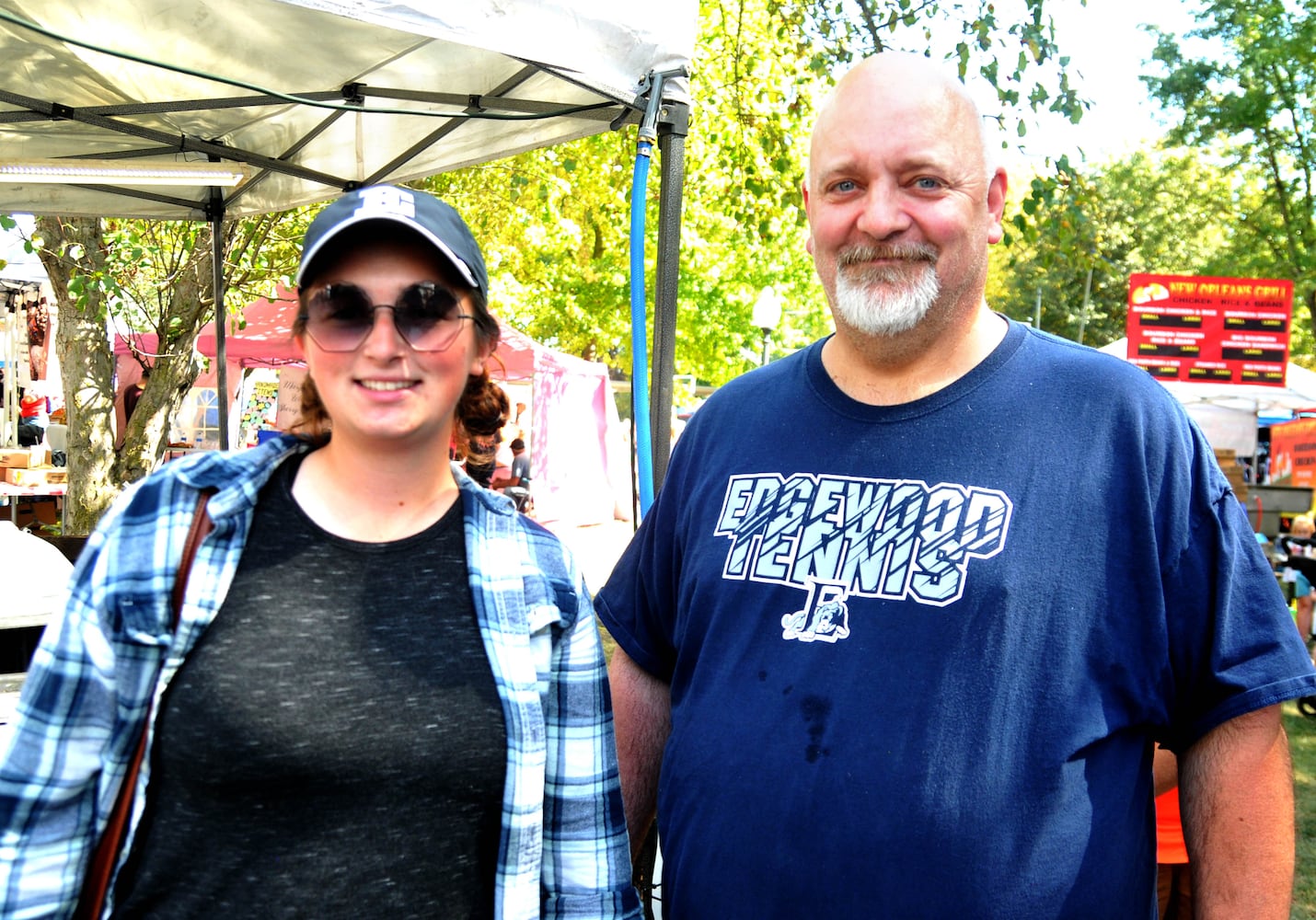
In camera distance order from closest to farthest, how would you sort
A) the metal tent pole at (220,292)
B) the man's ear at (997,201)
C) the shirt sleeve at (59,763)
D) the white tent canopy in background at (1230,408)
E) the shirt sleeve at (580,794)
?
the shirt sleeve at (59,763), the shirt sleeve at (580,794), the man's ear at (997,201), the metal tent pole at (220,292), the white tent canopy in background at (1230,408)

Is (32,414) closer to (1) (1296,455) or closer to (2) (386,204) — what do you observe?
(2) (386,204)

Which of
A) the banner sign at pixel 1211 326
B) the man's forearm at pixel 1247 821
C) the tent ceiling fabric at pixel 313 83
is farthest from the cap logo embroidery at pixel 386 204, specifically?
the banner sign at pixel 1211 326

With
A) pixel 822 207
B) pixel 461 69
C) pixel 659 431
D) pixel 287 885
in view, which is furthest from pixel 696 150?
pixel 287 885

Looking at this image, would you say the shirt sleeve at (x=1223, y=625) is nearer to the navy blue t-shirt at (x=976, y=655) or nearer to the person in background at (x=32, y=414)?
the navy blue t-shirt at (x=976, y=655)

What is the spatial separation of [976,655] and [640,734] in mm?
750

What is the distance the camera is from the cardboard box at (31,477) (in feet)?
30.8

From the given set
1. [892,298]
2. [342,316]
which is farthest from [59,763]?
[892,298]

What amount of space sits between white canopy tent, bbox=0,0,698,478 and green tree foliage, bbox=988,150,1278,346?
1.28 meters

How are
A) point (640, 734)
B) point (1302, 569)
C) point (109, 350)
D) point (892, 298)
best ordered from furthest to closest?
point (1302, 569) → point (109, 350) → point (640, 734) → point (892, 298)

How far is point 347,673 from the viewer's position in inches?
57.5

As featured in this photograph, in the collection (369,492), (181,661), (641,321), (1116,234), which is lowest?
(181,661)

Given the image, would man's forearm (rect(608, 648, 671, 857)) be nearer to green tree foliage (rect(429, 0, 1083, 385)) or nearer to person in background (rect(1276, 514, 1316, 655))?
green tree foliage (rect(429, 0, 1083, 385))

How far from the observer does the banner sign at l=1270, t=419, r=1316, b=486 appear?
1258cm

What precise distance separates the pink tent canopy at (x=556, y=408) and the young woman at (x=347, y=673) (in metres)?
10.8
